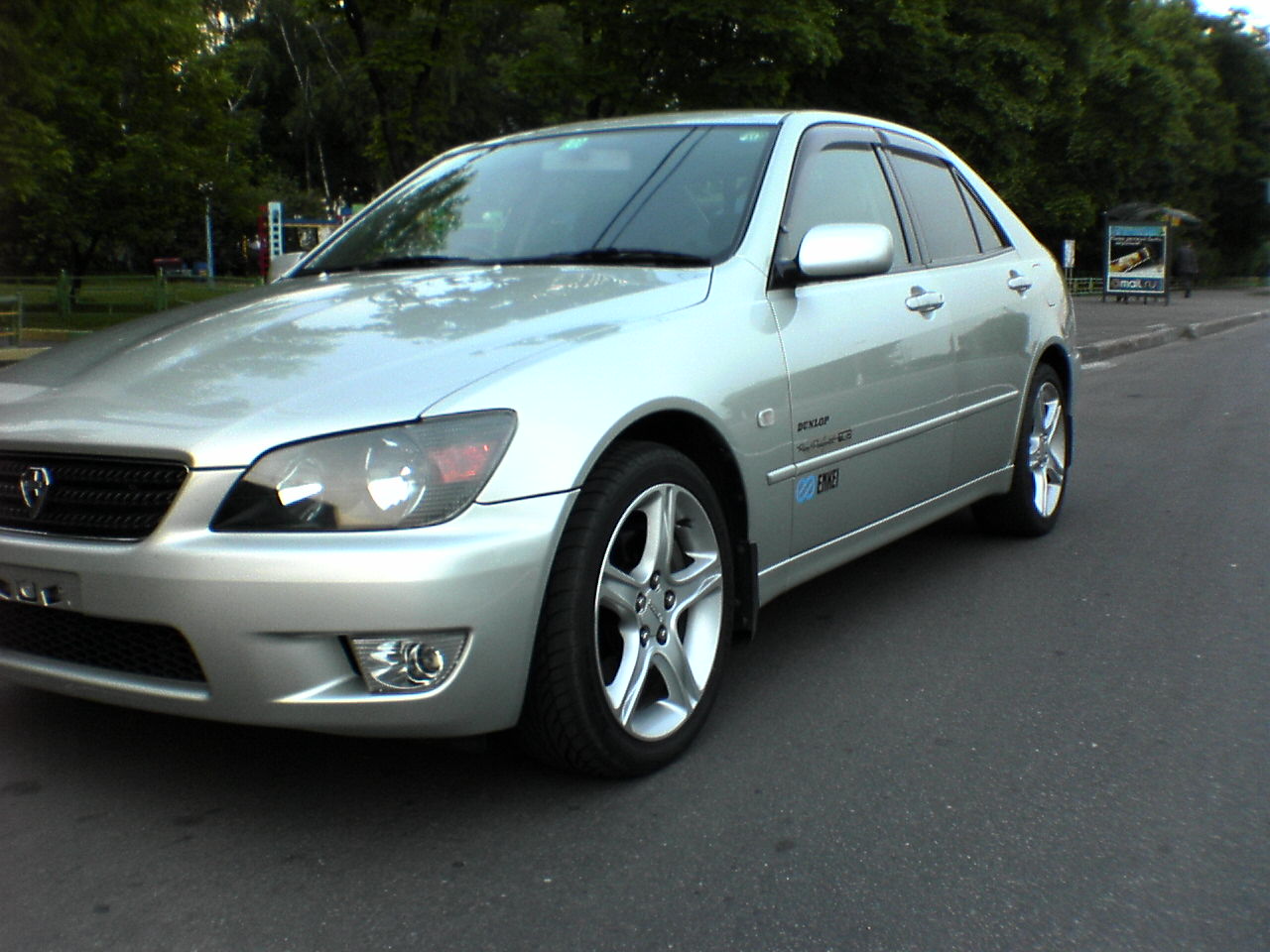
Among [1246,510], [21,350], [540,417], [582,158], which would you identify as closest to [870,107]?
[21,350]

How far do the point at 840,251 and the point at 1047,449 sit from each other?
238 cm

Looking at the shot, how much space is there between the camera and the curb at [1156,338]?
17609 millimetres

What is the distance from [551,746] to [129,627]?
2.90ft

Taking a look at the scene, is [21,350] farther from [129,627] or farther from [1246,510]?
[129,627]

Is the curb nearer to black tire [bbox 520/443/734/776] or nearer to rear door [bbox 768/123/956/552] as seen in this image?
rear door [bbox 768/123/956/552]

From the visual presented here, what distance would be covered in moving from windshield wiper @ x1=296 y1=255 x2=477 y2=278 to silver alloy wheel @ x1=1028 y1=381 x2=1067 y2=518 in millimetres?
2504

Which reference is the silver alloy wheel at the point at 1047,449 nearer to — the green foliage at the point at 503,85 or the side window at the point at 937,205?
the side window at the point at 937,205

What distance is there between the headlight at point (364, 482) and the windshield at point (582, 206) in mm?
1232

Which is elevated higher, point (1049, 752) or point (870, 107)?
point (870, 107)

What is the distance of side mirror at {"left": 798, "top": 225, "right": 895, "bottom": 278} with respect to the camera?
3684 mm

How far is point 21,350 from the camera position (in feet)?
61.6

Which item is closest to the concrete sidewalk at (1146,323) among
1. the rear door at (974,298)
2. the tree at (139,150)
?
the rear door at (974,298)

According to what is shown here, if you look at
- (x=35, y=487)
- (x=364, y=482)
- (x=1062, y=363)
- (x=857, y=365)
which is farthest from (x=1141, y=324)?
(x=35, y=487)

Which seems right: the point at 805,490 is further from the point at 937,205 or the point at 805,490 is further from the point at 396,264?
the point at 937,205
